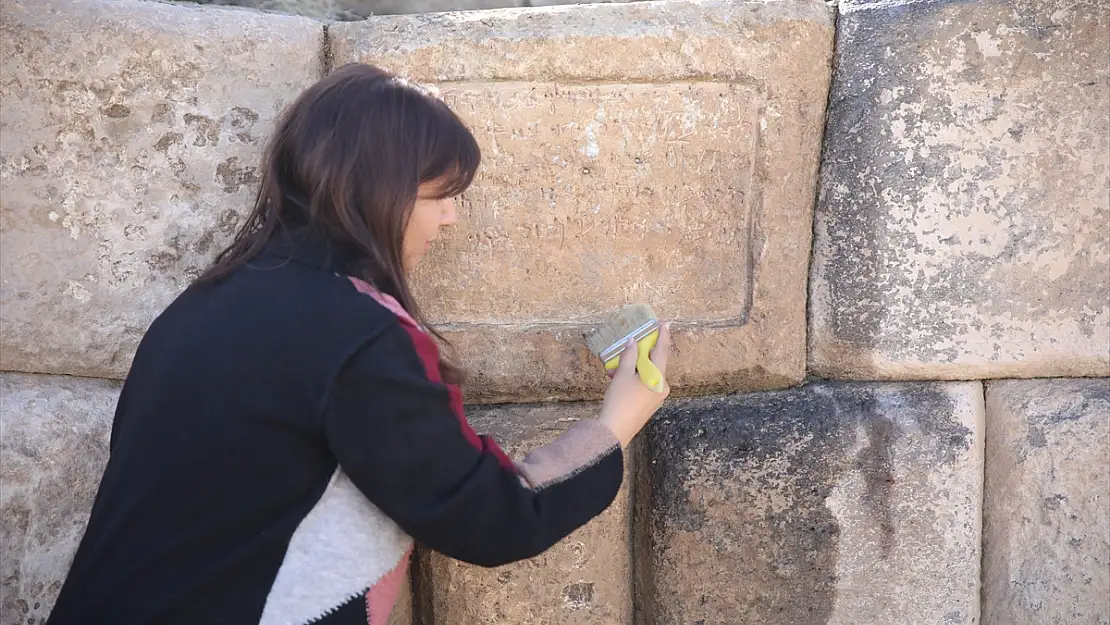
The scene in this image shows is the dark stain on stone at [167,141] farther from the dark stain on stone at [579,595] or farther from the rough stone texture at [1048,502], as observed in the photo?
the rough stone texture at [1048,502]

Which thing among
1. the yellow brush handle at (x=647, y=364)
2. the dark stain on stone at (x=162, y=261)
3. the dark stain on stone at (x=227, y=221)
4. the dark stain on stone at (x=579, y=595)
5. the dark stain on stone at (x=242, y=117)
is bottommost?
the dark stain on stone at (x=579, y=595)

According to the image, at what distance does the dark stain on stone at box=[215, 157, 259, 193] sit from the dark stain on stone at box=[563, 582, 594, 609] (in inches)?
31.8

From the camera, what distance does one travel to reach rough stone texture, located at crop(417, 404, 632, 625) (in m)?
1.51

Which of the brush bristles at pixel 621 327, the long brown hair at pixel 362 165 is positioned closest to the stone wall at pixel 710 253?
the brush bristles at pixel 621 327

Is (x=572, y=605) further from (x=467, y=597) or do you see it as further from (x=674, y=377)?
(x=674, y=377)

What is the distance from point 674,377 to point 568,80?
0.49 metres

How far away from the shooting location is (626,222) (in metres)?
1.53

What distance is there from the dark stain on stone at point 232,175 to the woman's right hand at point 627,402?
684mm

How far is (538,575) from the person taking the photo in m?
1.51

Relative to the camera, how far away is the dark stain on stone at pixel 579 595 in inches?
60.2

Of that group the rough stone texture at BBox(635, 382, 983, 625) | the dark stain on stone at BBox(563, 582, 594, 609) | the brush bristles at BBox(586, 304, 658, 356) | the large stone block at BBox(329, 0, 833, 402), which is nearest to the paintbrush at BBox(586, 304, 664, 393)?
the brush bristles at BBox(586, 304, 658, 356)

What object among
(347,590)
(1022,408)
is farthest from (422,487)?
(1022,408)

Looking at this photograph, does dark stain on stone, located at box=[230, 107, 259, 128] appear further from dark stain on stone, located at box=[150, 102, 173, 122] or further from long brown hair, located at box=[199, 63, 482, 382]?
long brown hair, located at box=[199, 63, 482, 382]

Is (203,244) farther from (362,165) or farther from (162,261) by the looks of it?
(362,165)
